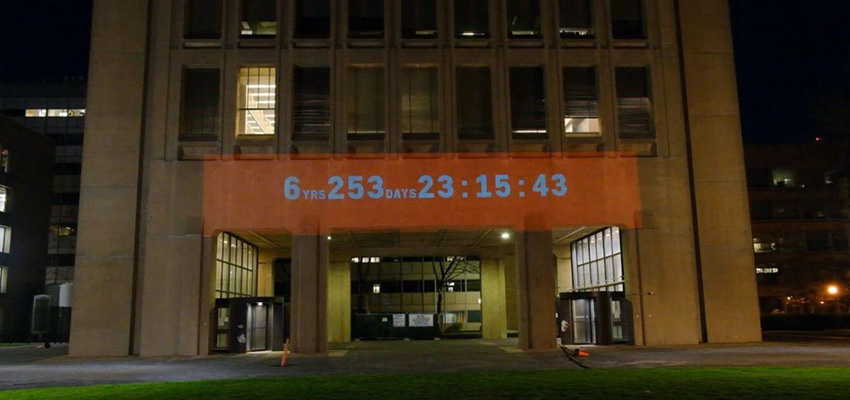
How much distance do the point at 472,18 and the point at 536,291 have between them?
1263 centimetres

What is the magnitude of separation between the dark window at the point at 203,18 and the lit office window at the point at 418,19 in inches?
328

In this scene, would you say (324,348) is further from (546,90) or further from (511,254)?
(511,254)

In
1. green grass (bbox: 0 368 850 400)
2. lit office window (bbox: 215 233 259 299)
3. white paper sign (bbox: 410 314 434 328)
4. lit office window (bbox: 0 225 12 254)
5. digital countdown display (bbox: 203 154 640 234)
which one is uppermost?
lit office window (bbox: 0 225 12 254)

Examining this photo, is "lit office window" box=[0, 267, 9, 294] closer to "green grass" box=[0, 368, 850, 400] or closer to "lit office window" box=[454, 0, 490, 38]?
"lit office window" box=[454, 0, 490, 38]

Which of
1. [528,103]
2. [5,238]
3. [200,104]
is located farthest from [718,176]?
[5,238]

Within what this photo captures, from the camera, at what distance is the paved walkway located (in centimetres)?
2127

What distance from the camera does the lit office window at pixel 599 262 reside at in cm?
3384

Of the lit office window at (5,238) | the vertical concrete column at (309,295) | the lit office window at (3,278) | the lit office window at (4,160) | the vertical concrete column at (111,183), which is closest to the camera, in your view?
the vertical concrete column at (309,295)

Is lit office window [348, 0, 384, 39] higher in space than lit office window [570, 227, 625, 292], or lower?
higher

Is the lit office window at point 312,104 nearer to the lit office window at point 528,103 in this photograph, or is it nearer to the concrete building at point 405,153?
the concrete building at point 405,153

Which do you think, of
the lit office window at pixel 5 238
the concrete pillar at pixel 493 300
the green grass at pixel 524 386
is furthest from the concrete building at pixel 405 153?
the lit office window at pixel 5 238

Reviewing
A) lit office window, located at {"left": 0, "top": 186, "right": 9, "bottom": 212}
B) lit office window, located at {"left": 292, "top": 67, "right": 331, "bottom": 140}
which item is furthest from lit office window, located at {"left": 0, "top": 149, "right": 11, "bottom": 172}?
lit office window, located at {"left": 292, "top": 67, "right": 331, "bottom": 140}

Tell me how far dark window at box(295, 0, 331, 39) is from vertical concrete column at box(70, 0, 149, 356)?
6.78m

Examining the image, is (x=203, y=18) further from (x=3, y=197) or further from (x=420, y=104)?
(x=3, y=197)
